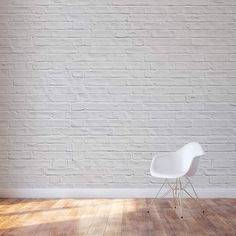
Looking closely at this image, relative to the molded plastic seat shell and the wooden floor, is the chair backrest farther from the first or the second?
the wooden floor

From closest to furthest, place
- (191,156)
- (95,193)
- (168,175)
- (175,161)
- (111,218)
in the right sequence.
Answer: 1. (111,218)
2. (168,175)
3. (191,156)
4. (175,161)
5. (95,193)

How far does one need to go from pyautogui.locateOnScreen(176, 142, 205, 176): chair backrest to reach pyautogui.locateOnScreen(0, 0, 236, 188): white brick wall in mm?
537

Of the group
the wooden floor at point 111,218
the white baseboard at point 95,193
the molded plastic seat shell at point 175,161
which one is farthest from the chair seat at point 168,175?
the white baseboard at point 95,193

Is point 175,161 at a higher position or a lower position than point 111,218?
higher

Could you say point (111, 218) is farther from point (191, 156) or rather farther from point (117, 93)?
point (117, 93)

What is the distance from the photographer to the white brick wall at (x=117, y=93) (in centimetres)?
527

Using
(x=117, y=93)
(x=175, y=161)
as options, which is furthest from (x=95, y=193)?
(x=117, y=93)

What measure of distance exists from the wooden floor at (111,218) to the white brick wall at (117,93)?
1.46ft

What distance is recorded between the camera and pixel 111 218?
4094 mm

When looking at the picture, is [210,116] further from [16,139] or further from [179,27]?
[16,139]

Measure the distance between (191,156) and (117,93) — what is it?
127 centimetres

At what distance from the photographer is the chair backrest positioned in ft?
13.9

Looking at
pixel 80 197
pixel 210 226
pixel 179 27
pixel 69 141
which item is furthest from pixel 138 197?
pixel 179 27

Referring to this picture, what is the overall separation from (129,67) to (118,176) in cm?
132
